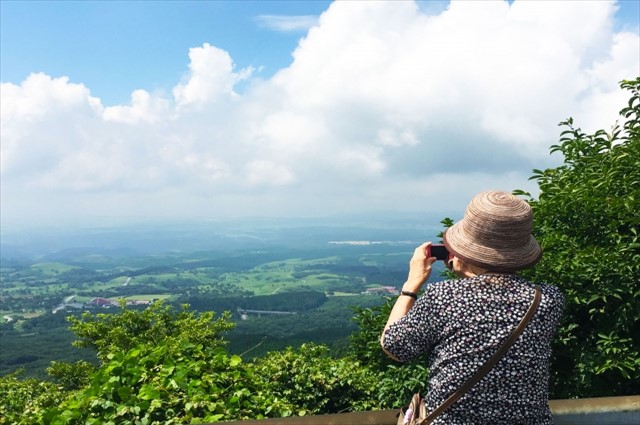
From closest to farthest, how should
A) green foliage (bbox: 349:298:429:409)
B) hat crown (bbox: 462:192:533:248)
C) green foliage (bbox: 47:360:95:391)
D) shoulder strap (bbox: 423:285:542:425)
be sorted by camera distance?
shoulder strap (bbox: 423:285:542:425) → hat crown (bbox: 462:192:533:248) → green foliage (bbox: 349:298:429:409) → green foliage (bbox: 47:360:95:391)

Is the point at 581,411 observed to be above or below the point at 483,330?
below

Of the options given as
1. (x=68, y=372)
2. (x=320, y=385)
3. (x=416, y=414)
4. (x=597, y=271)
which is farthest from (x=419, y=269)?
(x=68, y=372)

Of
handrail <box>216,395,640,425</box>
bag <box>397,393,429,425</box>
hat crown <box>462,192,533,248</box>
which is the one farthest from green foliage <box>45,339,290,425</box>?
hat crown <box>462,192,533,248</box>

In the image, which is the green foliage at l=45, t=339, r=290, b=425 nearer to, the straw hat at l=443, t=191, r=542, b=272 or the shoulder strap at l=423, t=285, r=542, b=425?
the shoulder strap at l=423, t=285, r=542, b=425

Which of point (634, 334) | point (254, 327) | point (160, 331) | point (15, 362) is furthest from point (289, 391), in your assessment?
point (254, 327)

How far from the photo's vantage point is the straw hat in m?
2.41

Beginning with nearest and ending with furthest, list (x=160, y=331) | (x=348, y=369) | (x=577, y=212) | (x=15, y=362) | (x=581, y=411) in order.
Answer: (x=581, y=411) → (x=577, y=212) → (x=348, y=369) → (x=160, y=331) → (x=15, y=362)

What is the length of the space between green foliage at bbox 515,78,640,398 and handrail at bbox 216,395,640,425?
1422 millimetres

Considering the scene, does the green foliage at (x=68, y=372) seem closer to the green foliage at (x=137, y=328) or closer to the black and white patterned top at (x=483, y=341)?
the green foliage at (x=137, y=328)

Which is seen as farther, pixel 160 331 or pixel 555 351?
pixel 160 331

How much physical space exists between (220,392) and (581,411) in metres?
3.22

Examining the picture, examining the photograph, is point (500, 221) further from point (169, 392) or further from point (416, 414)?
point (169, 392)

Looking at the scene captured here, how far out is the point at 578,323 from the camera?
17.0 feet

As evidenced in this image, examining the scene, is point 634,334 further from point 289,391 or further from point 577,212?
point 289,391
